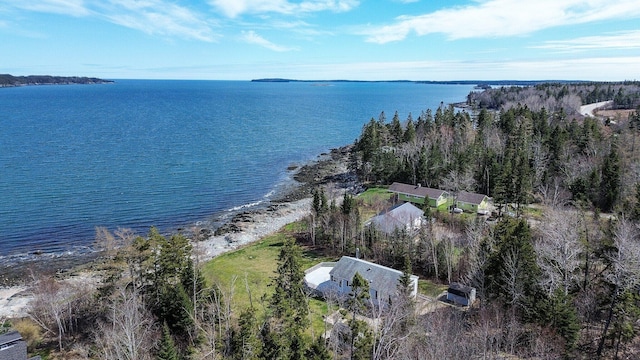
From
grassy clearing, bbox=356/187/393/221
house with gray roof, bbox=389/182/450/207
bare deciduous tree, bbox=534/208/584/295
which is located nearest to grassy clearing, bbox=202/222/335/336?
grassy clearing, bbox=356/187/393/221

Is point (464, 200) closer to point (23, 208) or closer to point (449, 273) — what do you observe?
point (449, 273)

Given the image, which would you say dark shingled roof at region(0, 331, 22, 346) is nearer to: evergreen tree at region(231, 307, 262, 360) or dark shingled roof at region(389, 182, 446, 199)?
evergreen tree at region(231, 307, 262, 360)

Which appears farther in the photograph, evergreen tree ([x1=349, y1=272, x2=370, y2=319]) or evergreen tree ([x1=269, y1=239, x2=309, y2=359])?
evergreen tree ([x1=349, y1=272, x2=370, y2=319])

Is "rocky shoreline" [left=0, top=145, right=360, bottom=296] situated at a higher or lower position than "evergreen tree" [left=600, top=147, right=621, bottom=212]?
lower

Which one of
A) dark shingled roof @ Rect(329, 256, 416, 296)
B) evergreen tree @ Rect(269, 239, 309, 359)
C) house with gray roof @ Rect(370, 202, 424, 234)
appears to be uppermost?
evergreen tree @ Rect(269, 239, 309, 359)

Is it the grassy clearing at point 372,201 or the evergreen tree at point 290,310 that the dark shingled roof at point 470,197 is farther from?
the evergreen tree at point 290,310

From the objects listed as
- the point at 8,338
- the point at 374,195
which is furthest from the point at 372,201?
the point at 8,338

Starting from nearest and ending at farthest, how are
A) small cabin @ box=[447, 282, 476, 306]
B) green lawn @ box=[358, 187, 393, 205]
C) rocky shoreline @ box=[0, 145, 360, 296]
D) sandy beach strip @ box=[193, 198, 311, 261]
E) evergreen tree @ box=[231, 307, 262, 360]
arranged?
evergreen tree @ box=[231, 307, 262, 360], small cabin @ box=[447, 282, 476, 306], rocky shoreline @ box=[0, 145, 360, 296], sandy beach strip @ box=[193, 198, 311, 261], green lawn @ box=[358, 187, 393, 205]

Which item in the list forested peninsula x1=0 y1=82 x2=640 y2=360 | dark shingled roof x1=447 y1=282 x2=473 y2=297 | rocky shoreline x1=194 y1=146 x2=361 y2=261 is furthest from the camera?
rocky shoreline x1=194 y1=146 x2=361 y2=261
